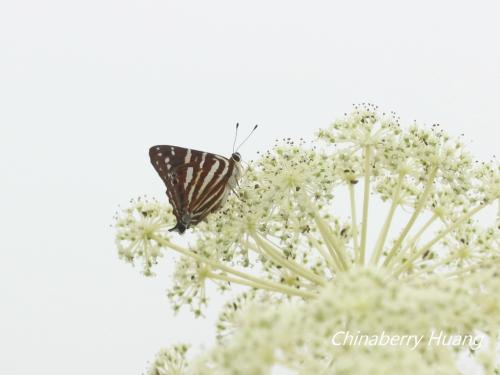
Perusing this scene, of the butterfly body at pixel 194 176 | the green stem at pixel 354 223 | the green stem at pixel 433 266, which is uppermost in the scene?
the butterfly body at pixel 194 176

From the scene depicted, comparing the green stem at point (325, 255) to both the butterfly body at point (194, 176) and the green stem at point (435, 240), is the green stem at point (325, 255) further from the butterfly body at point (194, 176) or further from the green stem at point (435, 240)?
the butterfly body at point (194, 176)

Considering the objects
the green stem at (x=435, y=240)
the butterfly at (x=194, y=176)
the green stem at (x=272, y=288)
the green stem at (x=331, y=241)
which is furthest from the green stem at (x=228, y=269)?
the green stem at (x=435, y=240)

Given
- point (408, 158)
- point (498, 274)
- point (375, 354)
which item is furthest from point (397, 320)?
point (408, 158)

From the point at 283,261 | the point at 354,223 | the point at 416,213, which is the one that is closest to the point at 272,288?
the point at 283,261

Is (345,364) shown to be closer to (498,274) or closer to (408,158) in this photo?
(498,274)

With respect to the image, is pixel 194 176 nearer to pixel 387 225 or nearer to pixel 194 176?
pixel 194 176
